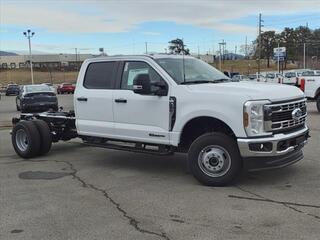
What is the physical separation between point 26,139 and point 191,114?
4270 millimetres

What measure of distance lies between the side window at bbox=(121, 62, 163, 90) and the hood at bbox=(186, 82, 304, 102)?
83 centimetres

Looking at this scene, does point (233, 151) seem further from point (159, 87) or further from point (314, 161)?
point (314, 161)

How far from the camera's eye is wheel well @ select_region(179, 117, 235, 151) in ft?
24.7

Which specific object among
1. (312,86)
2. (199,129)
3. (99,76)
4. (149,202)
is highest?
(99,76)

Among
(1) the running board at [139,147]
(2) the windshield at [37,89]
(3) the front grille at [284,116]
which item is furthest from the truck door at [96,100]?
(2) the windshield at [37,89]

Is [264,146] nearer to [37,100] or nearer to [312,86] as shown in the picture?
[312,86]

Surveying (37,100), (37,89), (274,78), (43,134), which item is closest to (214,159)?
(43,134)

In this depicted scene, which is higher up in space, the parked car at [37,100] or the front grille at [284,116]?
the front grille at [284,116]

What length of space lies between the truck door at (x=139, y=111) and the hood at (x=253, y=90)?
0.66m

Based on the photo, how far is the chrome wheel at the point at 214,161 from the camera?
7.28m

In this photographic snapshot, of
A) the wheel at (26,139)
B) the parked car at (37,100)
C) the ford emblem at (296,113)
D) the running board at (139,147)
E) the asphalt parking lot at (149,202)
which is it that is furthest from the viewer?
the parked car at (37,100)

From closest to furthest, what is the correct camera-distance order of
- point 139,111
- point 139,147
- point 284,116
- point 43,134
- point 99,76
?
1. point 284,116
2. point 139,111
3. point 139,147
4. point 99,76
5. point 43,134

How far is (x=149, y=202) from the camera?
259 inches

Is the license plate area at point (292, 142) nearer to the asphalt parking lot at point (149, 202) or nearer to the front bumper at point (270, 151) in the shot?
the front bumper at point (270, 151)
